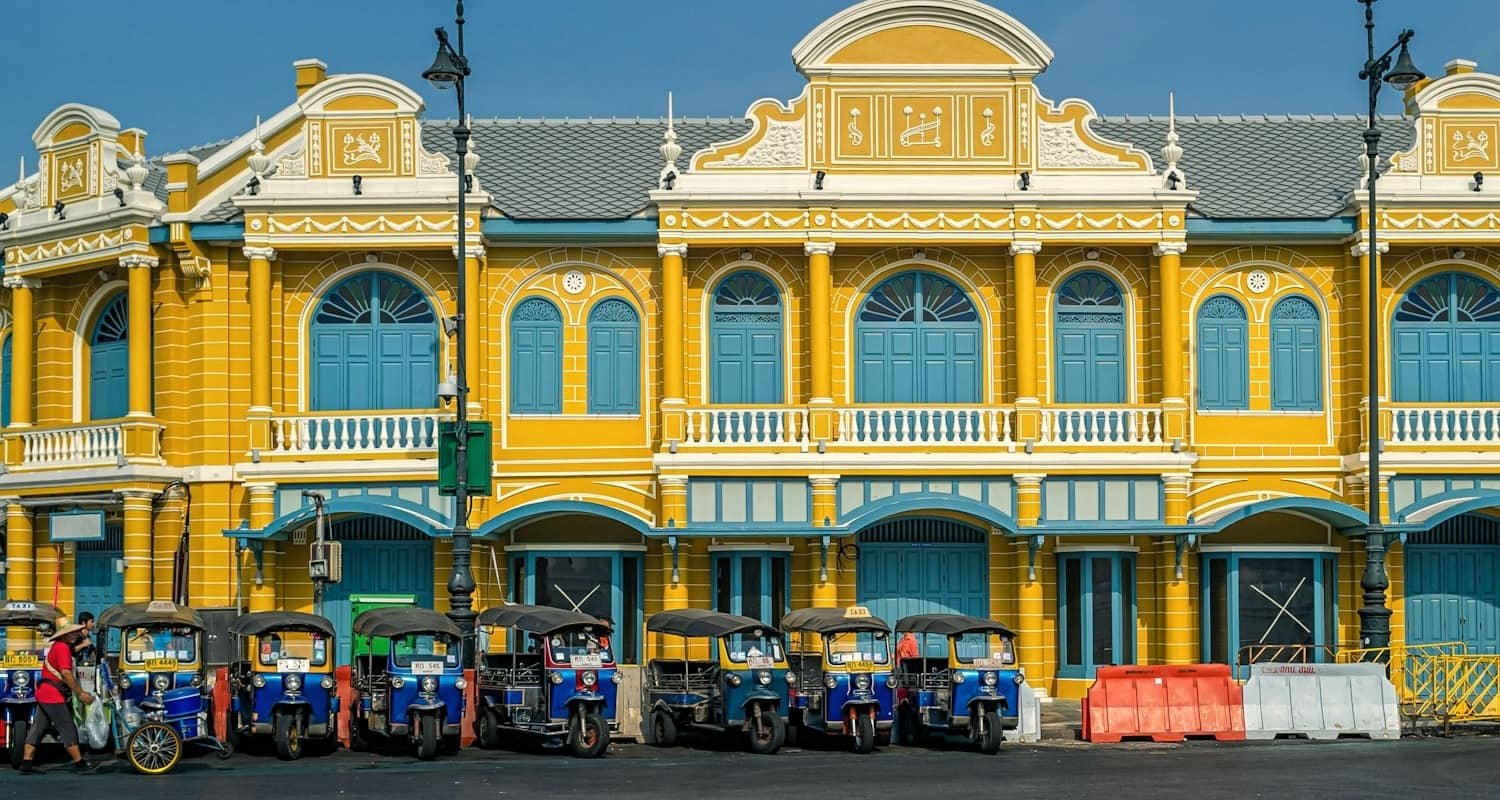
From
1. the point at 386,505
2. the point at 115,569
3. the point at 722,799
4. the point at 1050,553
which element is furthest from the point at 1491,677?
the point at 115,569

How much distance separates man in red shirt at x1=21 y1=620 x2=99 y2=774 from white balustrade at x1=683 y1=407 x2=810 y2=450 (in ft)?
39.8

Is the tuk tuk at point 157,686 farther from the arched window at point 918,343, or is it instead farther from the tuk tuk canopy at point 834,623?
the arched window at point 918,343

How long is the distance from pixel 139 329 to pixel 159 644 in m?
10.6

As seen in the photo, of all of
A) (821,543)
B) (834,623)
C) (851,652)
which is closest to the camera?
(851,652)

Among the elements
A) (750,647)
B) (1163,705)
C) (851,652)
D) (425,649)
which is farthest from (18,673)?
(1163,705)

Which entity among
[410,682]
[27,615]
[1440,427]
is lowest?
[410,682]

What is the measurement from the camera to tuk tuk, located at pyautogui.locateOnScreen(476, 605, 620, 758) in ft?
84.1

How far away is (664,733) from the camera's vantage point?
1073 inches

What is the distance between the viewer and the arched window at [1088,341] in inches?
1380

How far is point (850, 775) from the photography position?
2345cm

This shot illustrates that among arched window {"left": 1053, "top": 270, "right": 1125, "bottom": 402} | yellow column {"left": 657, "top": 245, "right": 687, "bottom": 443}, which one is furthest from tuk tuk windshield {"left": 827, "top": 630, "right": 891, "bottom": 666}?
arched window {"left": 1053, "top": 270, "right": 1125, "bottom": 402}

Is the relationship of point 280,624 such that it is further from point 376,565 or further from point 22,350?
point 22,350

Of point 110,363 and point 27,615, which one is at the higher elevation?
point 110,363

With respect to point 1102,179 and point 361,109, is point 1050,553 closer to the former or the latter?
point 1102,179
